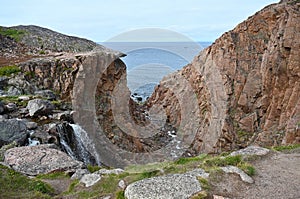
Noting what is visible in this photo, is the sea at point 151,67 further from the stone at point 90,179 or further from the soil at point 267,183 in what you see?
the stone at point 90,179

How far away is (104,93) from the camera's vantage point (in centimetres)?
2414

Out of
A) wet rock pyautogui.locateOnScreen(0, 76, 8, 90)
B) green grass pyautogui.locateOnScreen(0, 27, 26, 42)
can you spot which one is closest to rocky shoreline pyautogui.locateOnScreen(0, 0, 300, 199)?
wet rock pyautogui.locateOnScreen(0, 76, 8, 90)

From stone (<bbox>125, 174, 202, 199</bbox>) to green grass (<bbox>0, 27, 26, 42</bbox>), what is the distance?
40.8 metres

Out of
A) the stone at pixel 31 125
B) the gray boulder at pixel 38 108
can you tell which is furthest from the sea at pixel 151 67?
the stone at pixel 31 125

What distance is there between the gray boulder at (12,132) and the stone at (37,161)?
1.52 m

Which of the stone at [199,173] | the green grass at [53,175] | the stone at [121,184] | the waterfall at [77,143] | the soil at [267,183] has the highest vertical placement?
the stone at [199,173]

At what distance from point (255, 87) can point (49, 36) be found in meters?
34.7

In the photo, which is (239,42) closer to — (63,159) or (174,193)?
(63,159)

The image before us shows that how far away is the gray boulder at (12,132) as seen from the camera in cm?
1443

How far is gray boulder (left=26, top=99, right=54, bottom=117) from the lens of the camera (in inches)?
766

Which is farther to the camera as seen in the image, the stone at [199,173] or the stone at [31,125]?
the stone at [31,125]

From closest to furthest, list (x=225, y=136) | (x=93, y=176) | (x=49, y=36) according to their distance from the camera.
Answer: (x=93, y=176), (x=225, y=136), (x=49, y=36)

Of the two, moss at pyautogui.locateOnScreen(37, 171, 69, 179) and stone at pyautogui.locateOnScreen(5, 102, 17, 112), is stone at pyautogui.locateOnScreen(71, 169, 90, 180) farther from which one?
stone at pyautogui.locateOnScreen(5, 102, 17, 112)

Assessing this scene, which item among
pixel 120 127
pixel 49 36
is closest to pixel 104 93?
pixel 120 127
